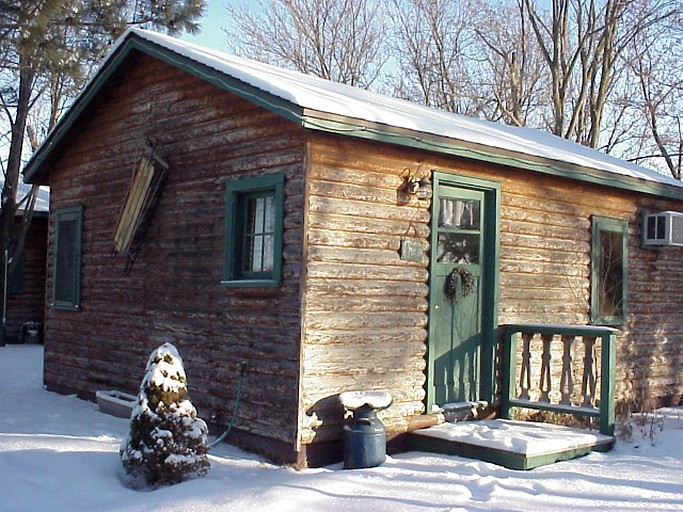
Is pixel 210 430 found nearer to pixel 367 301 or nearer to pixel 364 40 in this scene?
pixel 367 301

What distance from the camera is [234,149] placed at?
808 cm

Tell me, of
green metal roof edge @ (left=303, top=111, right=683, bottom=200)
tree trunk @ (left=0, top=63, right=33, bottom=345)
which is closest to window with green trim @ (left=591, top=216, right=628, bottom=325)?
green metal roof edge @ (left=303, top=111, right=683, bottom=200)

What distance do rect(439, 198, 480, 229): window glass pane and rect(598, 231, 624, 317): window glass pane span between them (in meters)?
2.31

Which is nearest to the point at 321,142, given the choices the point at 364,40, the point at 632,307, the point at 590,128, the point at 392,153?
the point at 392,153

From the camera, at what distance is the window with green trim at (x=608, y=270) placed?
32.7 ft

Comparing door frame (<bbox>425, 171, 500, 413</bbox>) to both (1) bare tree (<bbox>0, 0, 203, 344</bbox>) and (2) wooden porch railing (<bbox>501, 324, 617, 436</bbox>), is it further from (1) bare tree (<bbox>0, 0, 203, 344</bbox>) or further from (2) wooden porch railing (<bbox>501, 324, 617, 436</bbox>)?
(1) bare tree (<bbox>0, 0, 203, 344</bbox>)

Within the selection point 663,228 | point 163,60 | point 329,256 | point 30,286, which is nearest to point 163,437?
point 329,256

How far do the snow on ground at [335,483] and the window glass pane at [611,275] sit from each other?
2.46 metres

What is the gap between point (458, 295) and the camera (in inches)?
332

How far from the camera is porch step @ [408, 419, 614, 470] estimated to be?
706 cm

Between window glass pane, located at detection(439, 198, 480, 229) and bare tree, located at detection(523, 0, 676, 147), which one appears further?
bare tree, located at detection(523, 0, 676, 147)

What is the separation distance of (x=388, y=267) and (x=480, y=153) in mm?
1573

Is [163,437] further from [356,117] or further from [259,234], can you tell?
[356,117]

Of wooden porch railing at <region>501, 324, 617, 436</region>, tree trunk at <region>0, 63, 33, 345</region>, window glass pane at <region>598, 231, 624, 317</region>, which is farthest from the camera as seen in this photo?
tree trunk at <region>0, 63, 33, 345</region>
